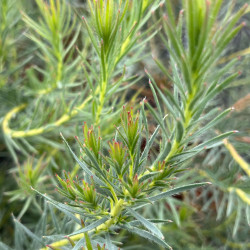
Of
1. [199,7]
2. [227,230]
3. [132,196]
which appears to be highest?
[199,7]

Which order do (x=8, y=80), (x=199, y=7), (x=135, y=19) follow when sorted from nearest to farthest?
(x=199, y=7) → (x=135, y=19) → (x=8, y=80)

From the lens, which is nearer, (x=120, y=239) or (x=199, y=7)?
(x=199, y=7)

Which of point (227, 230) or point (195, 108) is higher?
point (195, 108)

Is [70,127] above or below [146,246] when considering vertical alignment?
above

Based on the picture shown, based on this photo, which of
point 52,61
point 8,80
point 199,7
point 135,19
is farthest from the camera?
point 8,80

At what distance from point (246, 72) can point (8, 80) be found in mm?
411

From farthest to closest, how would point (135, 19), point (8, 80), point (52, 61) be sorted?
point (8, 80) < point (52, 61) < point (135, 19)

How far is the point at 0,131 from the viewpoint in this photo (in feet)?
1.65

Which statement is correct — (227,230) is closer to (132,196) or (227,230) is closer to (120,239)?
(120,239)

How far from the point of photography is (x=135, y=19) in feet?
0.98

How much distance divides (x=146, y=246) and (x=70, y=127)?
211 millimetres

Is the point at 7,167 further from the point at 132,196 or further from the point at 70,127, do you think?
the point at 132,196

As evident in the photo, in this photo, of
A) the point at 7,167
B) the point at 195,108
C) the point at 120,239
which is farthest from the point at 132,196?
the point at 7,167

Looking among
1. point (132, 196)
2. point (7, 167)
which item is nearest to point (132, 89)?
point (7, 167)
